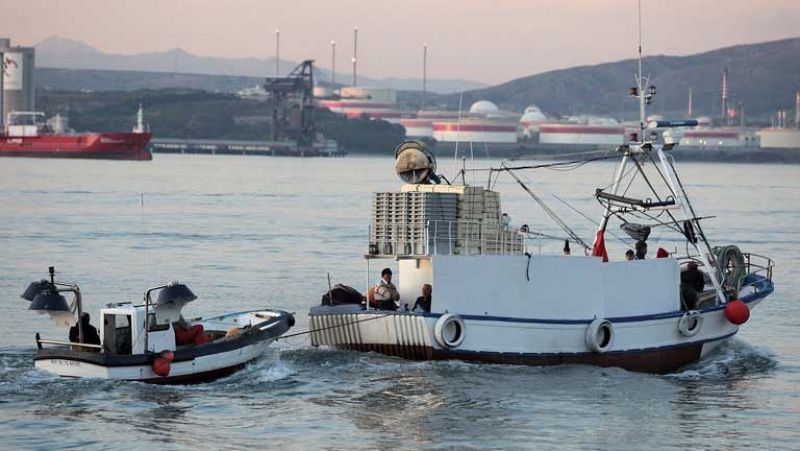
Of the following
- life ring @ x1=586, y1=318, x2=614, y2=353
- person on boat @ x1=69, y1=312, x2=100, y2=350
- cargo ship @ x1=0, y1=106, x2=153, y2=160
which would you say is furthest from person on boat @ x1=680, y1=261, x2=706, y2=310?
cargo ship @ x1=0, y1=106, x2=153, y2=160

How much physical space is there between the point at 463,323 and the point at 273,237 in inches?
1183

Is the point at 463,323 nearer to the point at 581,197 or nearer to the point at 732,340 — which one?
the point at 732,340

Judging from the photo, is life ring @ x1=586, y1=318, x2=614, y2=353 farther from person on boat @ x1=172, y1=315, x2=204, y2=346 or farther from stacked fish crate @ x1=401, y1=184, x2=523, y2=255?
person on boat @ x1=172, y1=315, x2=204, y2=346

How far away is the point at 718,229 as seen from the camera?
61.0 m

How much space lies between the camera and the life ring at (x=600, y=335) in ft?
80.7

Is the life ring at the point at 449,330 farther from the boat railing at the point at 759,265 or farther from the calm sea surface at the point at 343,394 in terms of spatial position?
the boat railing at the point at 759,265

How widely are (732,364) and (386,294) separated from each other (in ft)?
23.0

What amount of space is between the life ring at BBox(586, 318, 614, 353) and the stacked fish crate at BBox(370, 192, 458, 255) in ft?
9.05

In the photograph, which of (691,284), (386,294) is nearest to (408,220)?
(386,294)

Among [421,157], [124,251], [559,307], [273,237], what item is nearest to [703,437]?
[559,307]

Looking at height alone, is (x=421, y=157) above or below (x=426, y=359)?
above

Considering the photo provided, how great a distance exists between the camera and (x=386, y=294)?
24.5 m

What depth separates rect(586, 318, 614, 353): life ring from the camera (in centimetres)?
2459

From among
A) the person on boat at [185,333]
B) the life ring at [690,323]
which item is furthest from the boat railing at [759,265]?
the person on boat at [185,333]
